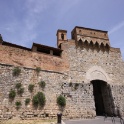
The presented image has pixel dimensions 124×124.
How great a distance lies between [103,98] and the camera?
16812mm

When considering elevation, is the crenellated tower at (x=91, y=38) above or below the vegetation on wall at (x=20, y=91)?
above

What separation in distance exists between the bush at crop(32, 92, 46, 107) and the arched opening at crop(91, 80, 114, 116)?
7605 mm

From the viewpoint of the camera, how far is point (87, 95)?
14047mm

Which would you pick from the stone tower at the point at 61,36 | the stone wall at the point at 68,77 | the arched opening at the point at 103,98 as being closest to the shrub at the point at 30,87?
the stone wall at the point at 68,77

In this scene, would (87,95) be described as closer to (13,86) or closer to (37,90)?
(37,90)

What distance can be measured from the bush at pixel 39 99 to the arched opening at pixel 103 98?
7.60m

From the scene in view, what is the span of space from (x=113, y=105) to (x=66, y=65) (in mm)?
6432

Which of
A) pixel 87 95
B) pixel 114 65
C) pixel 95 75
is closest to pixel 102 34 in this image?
pixel 114 65

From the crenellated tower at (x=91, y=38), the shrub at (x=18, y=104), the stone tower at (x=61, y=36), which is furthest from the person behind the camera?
the stone tower at (x=61, y=36)

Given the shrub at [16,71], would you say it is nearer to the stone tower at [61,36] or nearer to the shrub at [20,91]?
the shrub at [20,91]

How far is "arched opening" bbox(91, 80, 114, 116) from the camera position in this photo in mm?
15621

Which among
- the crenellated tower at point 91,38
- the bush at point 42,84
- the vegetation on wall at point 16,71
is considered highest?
the crenellated tower at point 91,38

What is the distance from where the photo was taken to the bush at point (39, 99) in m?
11.7

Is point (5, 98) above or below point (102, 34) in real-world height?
below
